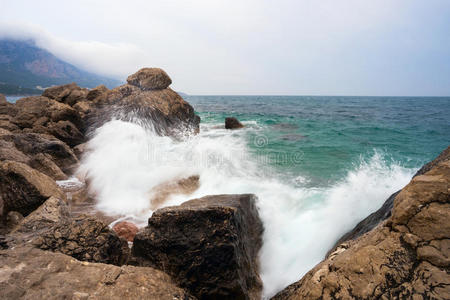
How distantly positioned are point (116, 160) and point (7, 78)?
11029cm

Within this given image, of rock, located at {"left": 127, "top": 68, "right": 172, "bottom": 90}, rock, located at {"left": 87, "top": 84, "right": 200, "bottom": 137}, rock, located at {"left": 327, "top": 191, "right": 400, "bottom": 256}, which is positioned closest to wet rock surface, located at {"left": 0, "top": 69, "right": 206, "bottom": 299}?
rock, located at {"left": 327, "top": 191, "right": 400, "bottom": 256}

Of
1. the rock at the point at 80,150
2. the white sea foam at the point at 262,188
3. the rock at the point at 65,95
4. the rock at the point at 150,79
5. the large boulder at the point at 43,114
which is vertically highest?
the rock at the point at 150,79

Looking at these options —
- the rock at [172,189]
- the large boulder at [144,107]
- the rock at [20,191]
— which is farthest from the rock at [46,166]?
the large boulder at [144,107]

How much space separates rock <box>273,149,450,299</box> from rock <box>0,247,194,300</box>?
1.18 meters

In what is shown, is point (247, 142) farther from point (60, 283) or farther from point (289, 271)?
point (60, 283)

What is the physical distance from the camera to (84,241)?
86.4 inches

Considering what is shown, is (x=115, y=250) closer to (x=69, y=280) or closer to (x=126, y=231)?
(x=69, y=280)

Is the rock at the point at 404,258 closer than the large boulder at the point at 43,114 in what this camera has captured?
Yes

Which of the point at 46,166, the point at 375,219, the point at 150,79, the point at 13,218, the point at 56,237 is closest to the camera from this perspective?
the point at 56,237

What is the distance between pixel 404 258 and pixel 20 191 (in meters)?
4.54

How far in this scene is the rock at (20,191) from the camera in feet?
11.0

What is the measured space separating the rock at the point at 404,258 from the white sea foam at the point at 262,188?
1.35m

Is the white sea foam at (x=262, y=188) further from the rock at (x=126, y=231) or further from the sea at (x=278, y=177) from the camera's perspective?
the rock at (x=126, y=231)

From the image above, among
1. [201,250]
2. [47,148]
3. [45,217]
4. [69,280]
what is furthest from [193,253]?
[47,148]
